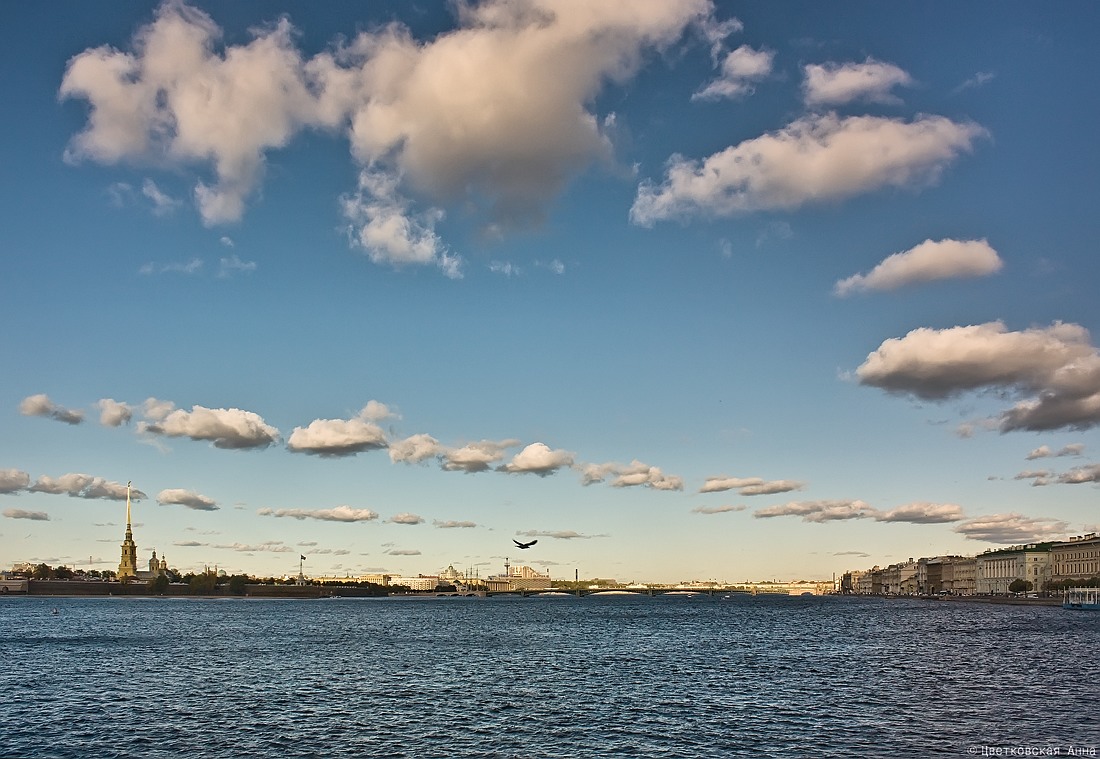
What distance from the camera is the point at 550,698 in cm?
4922

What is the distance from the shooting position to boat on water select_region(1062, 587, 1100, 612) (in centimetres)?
16312

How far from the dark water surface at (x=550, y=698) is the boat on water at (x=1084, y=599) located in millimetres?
89344

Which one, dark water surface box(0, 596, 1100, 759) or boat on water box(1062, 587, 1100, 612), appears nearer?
dark water surface box(0, 596, 1100, 759)

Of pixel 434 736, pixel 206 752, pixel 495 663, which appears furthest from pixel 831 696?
pixel 206 752

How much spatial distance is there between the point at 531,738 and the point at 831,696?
19.4m

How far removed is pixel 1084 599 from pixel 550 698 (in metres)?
168

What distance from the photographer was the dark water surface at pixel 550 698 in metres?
37.1

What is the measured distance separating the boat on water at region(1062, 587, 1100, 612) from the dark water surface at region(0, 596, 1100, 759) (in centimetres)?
8934

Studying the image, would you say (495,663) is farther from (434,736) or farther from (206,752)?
(206,752)

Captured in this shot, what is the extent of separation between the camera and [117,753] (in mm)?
35906

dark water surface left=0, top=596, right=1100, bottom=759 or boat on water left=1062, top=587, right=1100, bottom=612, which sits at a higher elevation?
dark water surface left=0, top=596, right=1100, bottom=759

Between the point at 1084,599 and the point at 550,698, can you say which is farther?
the point at 1084,599

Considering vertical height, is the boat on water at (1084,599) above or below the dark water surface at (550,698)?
below

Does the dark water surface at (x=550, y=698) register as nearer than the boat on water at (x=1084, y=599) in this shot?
Yes
